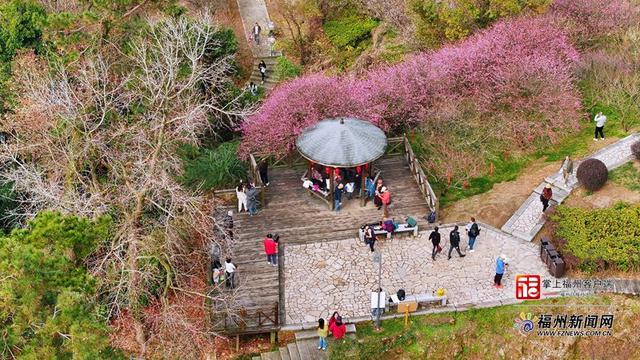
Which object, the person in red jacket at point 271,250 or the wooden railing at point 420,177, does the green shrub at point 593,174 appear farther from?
→ the person in red jacket at point 271,250

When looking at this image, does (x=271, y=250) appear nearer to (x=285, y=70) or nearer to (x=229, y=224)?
(x=229, y=224)

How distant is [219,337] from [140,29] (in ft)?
55.2

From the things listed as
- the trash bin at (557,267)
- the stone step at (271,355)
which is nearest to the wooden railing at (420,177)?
the trash bin at (557,267)

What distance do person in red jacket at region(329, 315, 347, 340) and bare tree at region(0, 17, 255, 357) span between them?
12.5 feet

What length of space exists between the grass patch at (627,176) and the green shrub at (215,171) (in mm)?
13770

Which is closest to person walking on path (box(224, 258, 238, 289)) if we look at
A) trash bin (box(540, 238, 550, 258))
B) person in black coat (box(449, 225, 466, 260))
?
person in black coat (box(449, 225, 466, 260))

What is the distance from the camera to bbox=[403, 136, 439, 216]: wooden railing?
79.1 feet

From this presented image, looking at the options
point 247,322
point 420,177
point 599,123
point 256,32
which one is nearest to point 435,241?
point 420,177

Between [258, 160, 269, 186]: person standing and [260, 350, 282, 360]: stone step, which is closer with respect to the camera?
[260, 350, 282, 360]: stone step

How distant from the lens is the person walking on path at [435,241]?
70.8ft

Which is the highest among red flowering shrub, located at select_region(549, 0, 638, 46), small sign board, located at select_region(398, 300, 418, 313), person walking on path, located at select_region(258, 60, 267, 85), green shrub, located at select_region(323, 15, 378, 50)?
red flowering shrub, located at select_region(549, 0, 638, 46)

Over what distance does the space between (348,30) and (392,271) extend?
1987 cm

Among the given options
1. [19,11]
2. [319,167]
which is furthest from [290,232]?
[19,11]

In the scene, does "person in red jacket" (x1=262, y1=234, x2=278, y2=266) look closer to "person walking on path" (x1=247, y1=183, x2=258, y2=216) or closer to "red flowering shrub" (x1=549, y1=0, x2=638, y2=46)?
"person walking on path" (x1=247, y1=183, x2=258, y2=216)
